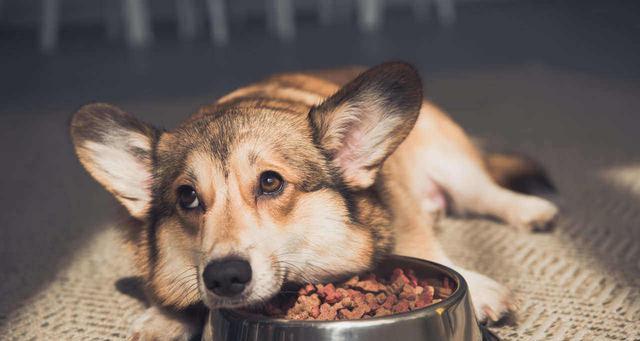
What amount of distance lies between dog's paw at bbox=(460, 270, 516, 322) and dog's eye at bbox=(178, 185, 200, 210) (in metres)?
0.51

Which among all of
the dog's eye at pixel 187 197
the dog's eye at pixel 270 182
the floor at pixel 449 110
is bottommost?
the floor at pixel 449 110

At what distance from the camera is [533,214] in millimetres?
1901

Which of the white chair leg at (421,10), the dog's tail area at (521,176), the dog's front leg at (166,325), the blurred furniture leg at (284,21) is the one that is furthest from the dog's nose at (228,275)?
the white chair leg at (421,10)

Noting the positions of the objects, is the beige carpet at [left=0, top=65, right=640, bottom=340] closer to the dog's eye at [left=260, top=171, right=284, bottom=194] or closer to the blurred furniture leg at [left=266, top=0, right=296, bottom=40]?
the dog's eye at [left=260, top=171, right=284, bottom=194]

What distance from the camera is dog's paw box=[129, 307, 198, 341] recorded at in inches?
51.6

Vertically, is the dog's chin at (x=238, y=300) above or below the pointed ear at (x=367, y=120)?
below

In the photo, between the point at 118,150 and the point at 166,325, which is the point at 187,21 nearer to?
the point at 118,150

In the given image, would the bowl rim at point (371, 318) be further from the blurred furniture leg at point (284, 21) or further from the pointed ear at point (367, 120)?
the blurred furniture leg at point (284, 21)

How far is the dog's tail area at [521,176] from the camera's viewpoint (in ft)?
6.85

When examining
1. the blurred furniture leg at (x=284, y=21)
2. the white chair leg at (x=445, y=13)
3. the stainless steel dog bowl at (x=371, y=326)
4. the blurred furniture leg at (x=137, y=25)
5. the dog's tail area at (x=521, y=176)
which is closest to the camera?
the stainless steel dog bowl at (x=371, y=326)

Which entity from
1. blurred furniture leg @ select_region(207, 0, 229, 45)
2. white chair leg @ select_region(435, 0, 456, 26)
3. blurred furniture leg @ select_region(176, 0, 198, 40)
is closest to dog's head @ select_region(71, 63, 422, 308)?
blurred furniture leg @ select_region(207, 0, 229, 45)

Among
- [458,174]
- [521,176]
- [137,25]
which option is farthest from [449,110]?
[137,25]

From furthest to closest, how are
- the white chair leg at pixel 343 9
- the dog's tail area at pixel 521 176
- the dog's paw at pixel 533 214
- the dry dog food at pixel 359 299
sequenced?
the white chair leg at pixel 343 9, the dog's tail area at pixel 521 176, the dog's paw at pixel 533 214, the dry dog food at pixel 359 299

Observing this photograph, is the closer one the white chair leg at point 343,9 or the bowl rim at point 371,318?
the bowl rim at point 371,318
